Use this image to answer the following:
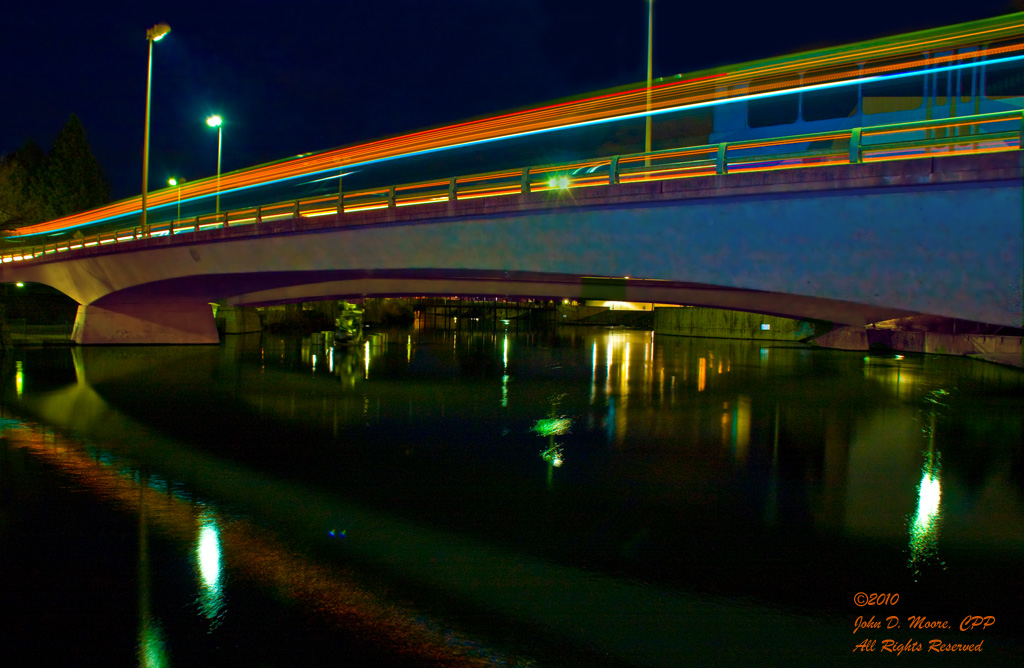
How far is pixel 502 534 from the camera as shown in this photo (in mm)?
8258

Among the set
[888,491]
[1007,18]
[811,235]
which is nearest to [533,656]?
[888,491]

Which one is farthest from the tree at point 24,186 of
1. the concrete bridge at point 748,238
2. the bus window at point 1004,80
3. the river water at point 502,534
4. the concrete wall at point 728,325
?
the bus window at point 1004,80

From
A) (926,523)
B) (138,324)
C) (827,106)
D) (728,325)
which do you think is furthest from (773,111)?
→ (138,324)

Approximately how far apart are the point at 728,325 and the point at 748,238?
4766 cm

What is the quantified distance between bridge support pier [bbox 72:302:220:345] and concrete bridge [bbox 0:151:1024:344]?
13999 mm

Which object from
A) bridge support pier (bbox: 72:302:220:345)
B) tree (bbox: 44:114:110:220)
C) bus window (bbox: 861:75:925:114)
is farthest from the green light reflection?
tree (bbox: 44:114:110:220)

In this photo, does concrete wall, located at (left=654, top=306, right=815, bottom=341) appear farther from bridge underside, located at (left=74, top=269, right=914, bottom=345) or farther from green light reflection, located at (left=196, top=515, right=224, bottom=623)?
green light reflection, located at (left=196, top=515, right=224, bottom=623)

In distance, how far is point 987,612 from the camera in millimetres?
6402

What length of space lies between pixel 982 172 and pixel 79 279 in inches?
1538

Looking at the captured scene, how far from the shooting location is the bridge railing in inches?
451

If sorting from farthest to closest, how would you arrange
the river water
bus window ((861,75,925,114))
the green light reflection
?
bus window ((861,75,925,114)) < the green light reflection < the river water

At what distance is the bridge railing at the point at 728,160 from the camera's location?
11.5 meters

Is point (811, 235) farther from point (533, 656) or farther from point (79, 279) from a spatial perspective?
point (79, 279)

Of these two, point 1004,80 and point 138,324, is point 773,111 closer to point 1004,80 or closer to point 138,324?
point 1004,80
